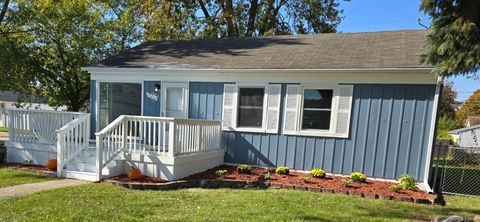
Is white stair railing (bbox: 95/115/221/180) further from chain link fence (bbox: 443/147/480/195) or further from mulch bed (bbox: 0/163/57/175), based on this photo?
chain link fence (bbox: 443/147/480/195)

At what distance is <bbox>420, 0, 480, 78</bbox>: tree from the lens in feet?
15.5

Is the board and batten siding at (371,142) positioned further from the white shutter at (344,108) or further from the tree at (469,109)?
the tree at (469,109)

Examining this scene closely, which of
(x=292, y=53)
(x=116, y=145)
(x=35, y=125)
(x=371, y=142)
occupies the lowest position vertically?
(x=116, y=145)

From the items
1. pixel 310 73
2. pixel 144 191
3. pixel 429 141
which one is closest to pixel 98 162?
pixel 144 191

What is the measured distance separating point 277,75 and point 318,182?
2843mm

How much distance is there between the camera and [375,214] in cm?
505

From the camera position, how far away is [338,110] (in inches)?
306

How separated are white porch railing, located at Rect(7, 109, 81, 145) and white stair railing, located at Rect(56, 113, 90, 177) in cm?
86

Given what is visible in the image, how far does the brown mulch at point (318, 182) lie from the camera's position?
6.41 m

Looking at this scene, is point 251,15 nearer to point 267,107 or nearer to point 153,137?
point 267,107

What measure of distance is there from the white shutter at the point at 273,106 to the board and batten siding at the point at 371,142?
0.13 m

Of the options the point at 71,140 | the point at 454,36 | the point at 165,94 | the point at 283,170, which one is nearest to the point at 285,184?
the point at 283,170

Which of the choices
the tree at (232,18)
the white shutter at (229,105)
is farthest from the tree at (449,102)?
the white shutter at (229,105)

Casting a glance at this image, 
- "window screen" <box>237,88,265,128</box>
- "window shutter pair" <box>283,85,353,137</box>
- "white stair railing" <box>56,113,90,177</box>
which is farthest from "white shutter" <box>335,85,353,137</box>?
"white stair railing" <box>56,113,90,177</box>
